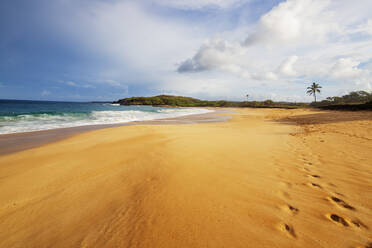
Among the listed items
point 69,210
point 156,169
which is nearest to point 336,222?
point 156,169

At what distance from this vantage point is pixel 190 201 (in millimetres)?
2459

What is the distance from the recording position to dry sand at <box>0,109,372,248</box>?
5.88ft

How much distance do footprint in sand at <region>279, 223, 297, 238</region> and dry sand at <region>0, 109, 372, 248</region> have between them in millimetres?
19

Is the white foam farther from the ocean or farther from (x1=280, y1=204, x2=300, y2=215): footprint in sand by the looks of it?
(x1=280, y1=204, x2=300, y2=215): footprint in sand

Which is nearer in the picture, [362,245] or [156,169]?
[362,245]

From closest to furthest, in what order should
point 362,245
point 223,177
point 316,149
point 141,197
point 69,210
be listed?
1. point 362,245
2. point 69,210
3. point 141,197
4. point 223,177
5. point 316,149

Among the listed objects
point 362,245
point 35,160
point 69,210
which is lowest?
point 362,245

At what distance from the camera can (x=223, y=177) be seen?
10.7ft

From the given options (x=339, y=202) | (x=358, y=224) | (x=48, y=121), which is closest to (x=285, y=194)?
(x=339, y=202)

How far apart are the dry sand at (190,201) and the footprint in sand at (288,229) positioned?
0.7 inches

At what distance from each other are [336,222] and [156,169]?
3.27m

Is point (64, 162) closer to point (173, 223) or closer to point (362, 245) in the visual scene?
point (173, 223)

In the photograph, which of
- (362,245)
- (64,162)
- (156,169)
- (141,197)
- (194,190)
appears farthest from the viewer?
(64,162)

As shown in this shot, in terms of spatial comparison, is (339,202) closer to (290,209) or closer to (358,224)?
(358,224)
